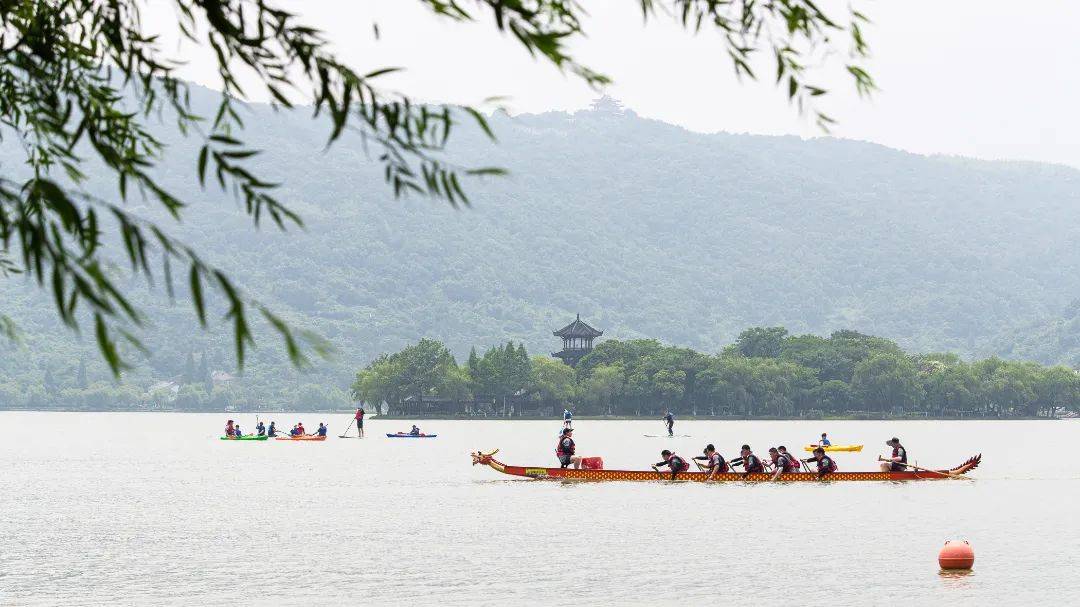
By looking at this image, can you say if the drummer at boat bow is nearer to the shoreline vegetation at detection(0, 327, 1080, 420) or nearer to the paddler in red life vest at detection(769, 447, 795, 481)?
the paddler in red life vest at detection(769, 447, 795, 481)

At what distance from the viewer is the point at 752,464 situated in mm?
49500

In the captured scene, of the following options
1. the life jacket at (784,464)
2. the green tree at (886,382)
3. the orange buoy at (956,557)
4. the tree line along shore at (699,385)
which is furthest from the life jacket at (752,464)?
the green tree at (886,382)

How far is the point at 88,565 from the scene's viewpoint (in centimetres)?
3189

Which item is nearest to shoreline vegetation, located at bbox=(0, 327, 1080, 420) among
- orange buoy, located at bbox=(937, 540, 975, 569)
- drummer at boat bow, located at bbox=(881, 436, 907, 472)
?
drummer at boat bow, located at bbox=(881, 436, 907, 472)

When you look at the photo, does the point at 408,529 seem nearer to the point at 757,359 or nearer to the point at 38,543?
the point at 38,543

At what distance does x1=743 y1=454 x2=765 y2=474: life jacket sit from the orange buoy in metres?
18.7

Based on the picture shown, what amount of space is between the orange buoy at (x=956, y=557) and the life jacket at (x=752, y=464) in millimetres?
18652

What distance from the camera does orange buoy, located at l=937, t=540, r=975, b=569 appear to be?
99.8 ft

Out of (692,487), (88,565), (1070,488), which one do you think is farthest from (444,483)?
(88,565)

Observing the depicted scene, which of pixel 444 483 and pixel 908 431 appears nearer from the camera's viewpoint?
pixel 444 483

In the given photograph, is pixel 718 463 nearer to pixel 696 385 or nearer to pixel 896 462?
pixel 896 462

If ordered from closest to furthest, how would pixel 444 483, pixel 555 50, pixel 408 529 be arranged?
pixel 555 50 < pixel 408 529 < pixel 444 483

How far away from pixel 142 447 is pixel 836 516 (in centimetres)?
7327

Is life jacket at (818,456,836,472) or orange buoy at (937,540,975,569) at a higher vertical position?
life jacket at (818,456,836,472)
